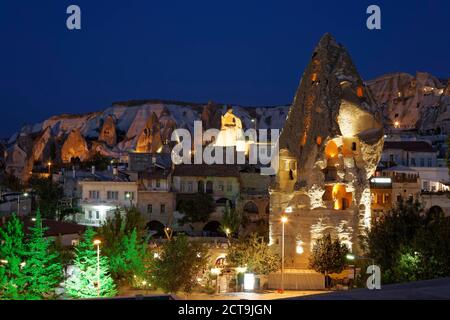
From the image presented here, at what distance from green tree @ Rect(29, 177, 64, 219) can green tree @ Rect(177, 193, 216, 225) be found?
1190 centimetres

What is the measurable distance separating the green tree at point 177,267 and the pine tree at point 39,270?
16.4ft

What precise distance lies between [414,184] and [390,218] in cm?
1979

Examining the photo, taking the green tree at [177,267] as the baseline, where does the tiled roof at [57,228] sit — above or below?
above

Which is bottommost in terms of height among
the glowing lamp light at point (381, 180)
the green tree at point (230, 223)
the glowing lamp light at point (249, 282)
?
the glowing lamp light at point (249, 282)

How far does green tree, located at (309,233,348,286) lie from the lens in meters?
32.2

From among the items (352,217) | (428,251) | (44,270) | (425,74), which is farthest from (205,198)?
(425,74)

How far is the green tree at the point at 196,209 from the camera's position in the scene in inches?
2007

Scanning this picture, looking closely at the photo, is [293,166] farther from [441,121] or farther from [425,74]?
[425,74]

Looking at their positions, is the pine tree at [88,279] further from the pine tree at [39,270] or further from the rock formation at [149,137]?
the rock formation at [149,137]

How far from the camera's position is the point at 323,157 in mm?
34500

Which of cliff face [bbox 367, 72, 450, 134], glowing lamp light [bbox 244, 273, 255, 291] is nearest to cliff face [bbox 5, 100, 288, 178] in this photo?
cliff face [bbox 367, 72, 450, 134]

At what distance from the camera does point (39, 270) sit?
29.3 m

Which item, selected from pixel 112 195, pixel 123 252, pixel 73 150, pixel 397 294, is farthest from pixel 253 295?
pixel 73 150

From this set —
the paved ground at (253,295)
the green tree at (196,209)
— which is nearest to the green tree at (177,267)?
the paved ground at (253,295)
